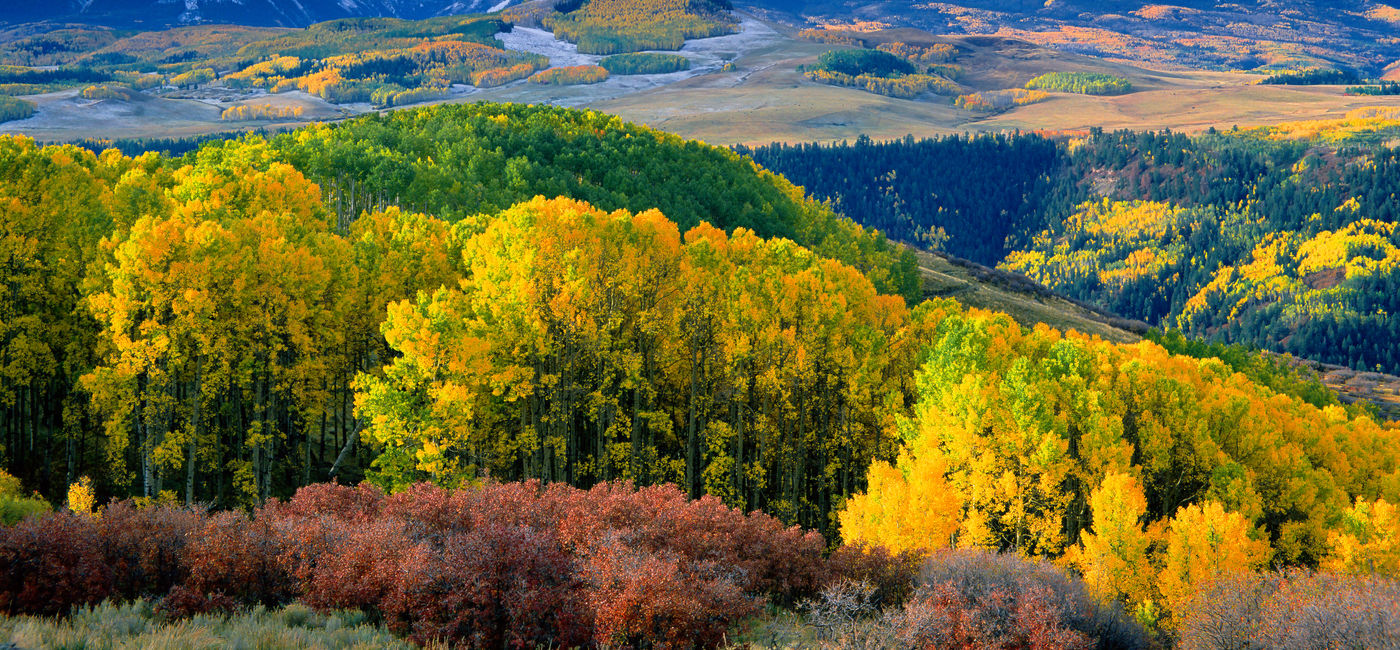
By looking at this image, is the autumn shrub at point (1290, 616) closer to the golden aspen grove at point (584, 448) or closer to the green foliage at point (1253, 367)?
the golden aspen grove at point (584, 448)

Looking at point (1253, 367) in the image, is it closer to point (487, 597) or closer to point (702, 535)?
point (702, 535)

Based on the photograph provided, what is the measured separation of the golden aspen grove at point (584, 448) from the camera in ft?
105

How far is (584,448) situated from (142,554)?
3777 centimetres

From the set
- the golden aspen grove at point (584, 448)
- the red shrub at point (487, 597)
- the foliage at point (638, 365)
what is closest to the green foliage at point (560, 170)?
the golden aspen grove at point (584, 448)

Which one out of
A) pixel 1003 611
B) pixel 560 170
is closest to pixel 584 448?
pixel 1003 611

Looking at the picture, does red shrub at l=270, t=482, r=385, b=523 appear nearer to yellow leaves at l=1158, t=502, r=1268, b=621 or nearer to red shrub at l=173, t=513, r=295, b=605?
red shrub at l=173, t=513, r=295, b=605

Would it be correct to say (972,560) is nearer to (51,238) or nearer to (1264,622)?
(1264,622)

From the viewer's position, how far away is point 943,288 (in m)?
172

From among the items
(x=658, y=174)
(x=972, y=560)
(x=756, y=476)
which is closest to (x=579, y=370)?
(x=756, y=476)

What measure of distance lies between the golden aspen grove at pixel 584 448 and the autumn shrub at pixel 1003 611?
21 cm

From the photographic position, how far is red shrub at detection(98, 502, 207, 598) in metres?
32.2

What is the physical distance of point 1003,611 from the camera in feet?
115

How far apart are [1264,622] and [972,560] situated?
10.7 m

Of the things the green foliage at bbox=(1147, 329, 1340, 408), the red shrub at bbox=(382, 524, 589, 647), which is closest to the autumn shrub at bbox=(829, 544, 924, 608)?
the red shrub at bbox=(382, 524, 589, 647)
